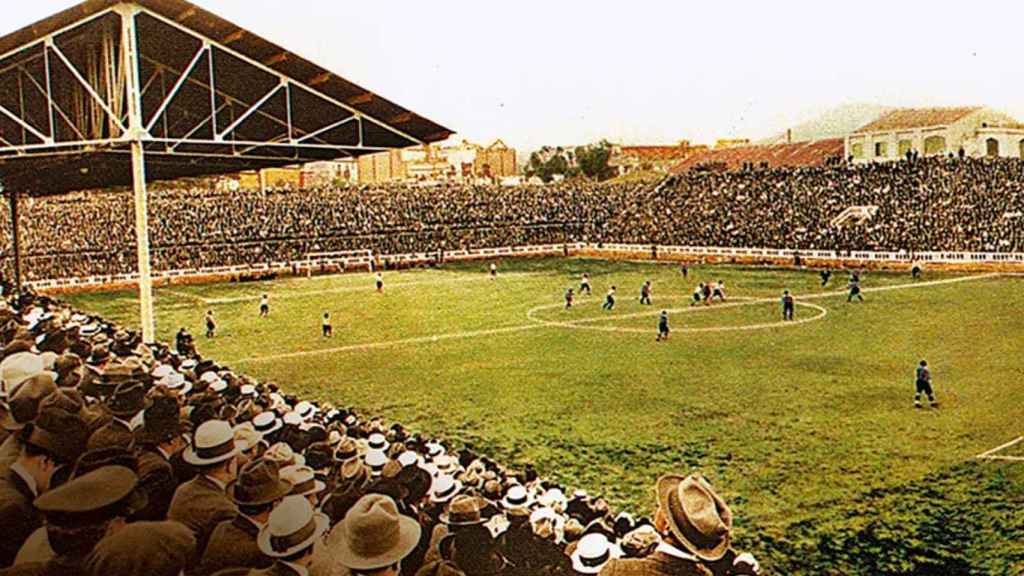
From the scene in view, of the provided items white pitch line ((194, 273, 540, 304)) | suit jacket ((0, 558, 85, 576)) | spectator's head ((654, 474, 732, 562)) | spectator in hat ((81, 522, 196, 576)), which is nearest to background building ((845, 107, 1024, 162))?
white pitch line ((194, 273, 540, 304))

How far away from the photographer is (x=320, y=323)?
30844 millimetres

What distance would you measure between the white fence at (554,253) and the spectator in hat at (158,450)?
132 ft

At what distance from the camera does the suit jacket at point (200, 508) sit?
172 inches

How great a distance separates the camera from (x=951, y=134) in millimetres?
67188

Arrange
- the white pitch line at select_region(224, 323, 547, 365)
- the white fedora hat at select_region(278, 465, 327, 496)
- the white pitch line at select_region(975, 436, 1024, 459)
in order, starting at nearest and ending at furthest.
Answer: the white fedora hat at select_region(278, 465, 327, 496) < the white pitch line at select_region(975, 436, 1024, 459) < the white pitch line at select_region(224, 323, 547, 365)

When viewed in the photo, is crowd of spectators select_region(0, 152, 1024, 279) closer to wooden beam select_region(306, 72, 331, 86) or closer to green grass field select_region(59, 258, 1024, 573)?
green grass field select_region(59, 258, 1024, 573)

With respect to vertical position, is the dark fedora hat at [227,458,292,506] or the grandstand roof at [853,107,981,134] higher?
the grandstand roof at [853,107,981,134]

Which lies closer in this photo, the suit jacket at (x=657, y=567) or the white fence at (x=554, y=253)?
the suit jacket at (x=657, y=567)

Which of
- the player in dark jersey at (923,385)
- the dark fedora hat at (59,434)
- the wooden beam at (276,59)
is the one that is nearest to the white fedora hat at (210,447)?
the dark fedora hat at (59,434)

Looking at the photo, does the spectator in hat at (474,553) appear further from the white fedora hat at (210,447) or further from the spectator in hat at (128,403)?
the spectator in hat at (128,403)

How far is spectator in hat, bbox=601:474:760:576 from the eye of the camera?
387 centimetres

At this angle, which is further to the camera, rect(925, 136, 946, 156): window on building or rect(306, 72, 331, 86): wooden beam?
rect(925, 136, 946, 156): window on building

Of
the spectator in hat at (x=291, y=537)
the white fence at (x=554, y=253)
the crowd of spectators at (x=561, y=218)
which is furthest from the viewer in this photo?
the crowd of spectators at (x=561, y=218)

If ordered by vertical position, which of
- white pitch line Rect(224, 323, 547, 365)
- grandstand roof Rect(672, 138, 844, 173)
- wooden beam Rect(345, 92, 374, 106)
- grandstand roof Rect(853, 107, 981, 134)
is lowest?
white pitch line Rect(224, 323, 547, 365)
